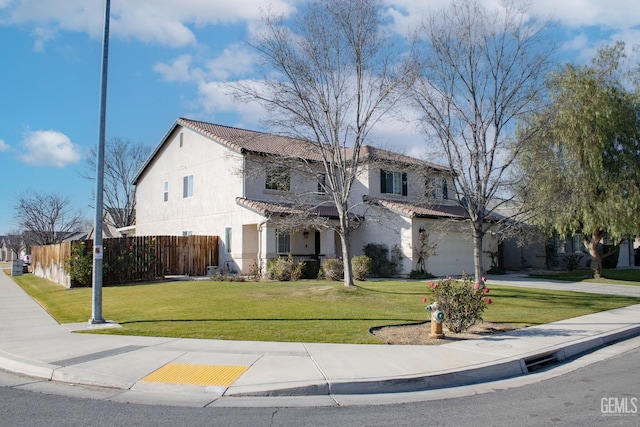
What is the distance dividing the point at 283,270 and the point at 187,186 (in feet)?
31.6

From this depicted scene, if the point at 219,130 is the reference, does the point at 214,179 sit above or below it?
below

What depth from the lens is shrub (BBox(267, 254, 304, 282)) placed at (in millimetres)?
22031

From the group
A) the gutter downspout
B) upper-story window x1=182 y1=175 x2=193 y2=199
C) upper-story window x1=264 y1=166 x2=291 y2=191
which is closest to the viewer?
upper-story window x1=264 y1=166 x2=291 y2=191

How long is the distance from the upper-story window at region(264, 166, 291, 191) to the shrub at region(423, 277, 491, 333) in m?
9.24

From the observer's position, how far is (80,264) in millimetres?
20500

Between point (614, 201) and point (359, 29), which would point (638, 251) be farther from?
point (359, 29)

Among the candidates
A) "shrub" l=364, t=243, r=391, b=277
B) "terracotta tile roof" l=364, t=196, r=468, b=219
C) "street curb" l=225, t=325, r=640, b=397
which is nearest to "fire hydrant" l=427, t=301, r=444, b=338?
"street curb" l=225, t=325, r=640, b=397

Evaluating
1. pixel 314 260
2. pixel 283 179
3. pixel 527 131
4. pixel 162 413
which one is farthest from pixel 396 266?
pixel 162 413

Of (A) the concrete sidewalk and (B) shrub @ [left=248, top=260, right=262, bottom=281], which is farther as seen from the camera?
(B) shrub @ [left=248, top=260, right=262, bottom=281]

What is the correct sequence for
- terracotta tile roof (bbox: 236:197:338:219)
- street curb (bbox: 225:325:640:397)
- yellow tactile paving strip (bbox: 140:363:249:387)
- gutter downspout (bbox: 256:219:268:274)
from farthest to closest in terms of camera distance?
gutter downspout (bbox: 256:219:268:274) < terracotta tile roof (bbox: 236:197:338:219) < yellow tactile paving strip (bbox: 140:363:249:387) < street curb (bbox: 225:325:640:397)

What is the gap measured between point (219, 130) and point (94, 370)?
21867 millimetres

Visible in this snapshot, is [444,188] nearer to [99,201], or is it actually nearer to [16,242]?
[99,201]

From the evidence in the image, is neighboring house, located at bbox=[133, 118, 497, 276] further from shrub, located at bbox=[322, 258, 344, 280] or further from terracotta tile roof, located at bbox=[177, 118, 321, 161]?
shrub, located at bbox=[322, 258, 344, 280]

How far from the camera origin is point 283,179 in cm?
2208
